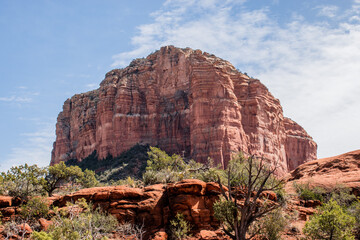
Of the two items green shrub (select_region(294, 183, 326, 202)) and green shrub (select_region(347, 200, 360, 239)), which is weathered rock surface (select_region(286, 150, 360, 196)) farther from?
green shrub (select_region(347, 200, 360, 239))

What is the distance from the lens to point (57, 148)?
347 feet

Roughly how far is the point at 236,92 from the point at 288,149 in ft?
87.2

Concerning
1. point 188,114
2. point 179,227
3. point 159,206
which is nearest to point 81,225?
point 179,227

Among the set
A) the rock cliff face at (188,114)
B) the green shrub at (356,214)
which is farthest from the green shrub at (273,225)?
the rock cliff face at (188,114)

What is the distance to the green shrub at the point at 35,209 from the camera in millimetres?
22266

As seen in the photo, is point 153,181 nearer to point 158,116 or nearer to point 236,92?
point 236,92

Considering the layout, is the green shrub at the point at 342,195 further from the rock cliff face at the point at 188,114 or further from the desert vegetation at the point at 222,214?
the rock cliff face at the point at 188,114

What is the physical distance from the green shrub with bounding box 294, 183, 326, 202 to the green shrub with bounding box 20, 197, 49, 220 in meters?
18.7

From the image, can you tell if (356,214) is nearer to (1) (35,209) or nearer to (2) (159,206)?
(2) (159,206)

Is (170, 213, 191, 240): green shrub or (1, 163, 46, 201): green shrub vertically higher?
(1, 163, 46, 201): green shrub

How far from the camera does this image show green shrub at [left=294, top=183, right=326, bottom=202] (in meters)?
28.2

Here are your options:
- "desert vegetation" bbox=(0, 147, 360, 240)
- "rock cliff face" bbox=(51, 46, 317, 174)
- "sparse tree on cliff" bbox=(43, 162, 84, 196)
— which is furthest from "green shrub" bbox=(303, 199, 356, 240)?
"rock cliff face" bbox=(51, 46, 317, 174)

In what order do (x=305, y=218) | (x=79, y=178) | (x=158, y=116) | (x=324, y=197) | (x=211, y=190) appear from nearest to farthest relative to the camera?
(x=211, y=190), (x=305, y=218), (x=324, y=197), (x=79, y=178), (x=158, y=116)

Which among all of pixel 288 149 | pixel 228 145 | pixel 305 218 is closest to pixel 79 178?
pixel 305 218
